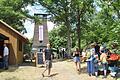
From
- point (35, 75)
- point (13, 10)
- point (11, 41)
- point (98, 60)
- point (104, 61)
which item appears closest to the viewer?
point (104, 61)

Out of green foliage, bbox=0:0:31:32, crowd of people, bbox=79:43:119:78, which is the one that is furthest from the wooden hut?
green foliage, bbox=0:0:31:32

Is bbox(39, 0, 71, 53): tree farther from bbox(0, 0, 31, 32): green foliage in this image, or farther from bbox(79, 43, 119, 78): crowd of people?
bbox(79, 43, 119, 78): crowd of people

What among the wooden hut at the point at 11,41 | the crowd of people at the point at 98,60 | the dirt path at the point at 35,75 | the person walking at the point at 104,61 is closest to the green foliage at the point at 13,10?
the wooden hut at the point at 11,41

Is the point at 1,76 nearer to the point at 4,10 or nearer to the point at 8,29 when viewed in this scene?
the point at 8,29

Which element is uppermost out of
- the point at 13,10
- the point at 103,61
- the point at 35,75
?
the point at 13,10

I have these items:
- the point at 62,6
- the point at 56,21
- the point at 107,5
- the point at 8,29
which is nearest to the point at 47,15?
the point at 56,21

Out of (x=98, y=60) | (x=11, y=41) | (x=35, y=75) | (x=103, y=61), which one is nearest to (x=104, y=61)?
(x=103, y=61)

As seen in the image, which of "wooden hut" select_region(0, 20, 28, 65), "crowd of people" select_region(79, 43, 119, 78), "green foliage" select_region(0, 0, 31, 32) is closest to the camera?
"crowd of people" select_region(79, 43, 119, 78)

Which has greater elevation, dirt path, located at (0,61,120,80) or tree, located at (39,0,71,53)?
tree, located at (39,0,71,53)

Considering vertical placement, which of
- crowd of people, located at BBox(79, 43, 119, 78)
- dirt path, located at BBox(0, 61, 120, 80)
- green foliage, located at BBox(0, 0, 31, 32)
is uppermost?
green foliage, located at BBox(0, 0, 31, 32)

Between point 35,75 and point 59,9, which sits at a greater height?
point 59,9

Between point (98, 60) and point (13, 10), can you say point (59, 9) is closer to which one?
point (13, 10)

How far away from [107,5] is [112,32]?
148 inches

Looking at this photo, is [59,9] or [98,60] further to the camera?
[59,9]
